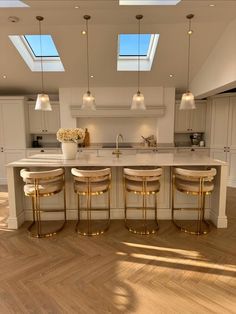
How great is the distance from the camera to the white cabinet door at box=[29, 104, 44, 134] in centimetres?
631

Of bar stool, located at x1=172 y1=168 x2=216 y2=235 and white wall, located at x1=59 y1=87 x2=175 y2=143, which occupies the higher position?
white wall, located at x1=59 y1=87 x2=175 y2=143

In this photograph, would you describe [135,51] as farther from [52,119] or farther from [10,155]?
[10,155]

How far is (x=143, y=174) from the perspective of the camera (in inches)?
123

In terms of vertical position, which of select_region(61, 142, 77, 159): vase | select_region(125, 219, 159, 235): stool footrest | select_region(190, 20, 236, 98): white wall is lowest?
select_region(125, 219, 159, 235): stool footrest

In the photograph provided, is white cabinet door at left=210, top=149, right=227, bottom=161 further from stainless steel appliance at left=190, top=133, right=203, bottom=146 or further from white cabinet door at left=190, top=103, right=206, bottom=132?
white cabinet door at left=190, top=103, right=206, bottom=132

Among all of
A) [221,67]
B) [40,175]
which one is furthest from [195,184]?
[221,67]

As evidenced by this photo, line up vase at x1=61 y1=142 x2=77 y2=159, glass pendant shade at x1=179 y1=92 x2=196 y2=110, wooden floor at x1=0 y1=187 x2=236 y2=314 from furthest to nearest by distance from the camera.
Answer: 1. vase at x1=61 y1=142 x2=77 y2=159
2. glass pendant shade at x1=179 y1=92 x2=196 y2=110
3. wooden floor at x1=0 y1=187 x2=236 y2=314

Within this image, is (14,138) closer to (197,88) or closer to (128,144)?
(128,144)

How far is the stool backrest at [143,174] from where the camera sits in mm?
3133

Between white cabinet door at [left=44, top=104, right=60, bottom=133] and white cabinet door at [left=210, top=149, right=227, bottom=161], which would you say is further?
white cabinet door at [left=44, top=104, right=60, bottom=133]

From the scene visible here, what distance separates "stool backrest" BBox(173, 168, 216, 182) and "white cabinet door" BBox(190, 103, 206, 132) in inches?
134

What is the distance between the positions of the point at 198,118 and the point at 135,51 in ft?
8.35

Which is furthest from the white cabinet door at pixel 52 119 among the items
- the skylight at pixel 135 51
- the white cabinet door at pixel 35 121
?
the skylight at pixel 135 51

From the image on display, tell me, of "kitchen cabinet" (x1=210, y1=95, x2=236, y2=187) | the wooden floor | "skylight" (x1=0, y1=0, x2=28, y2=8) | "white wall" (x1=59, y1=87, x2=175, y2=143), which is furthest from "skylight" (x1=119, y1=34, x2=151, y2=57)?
the wooden floor
